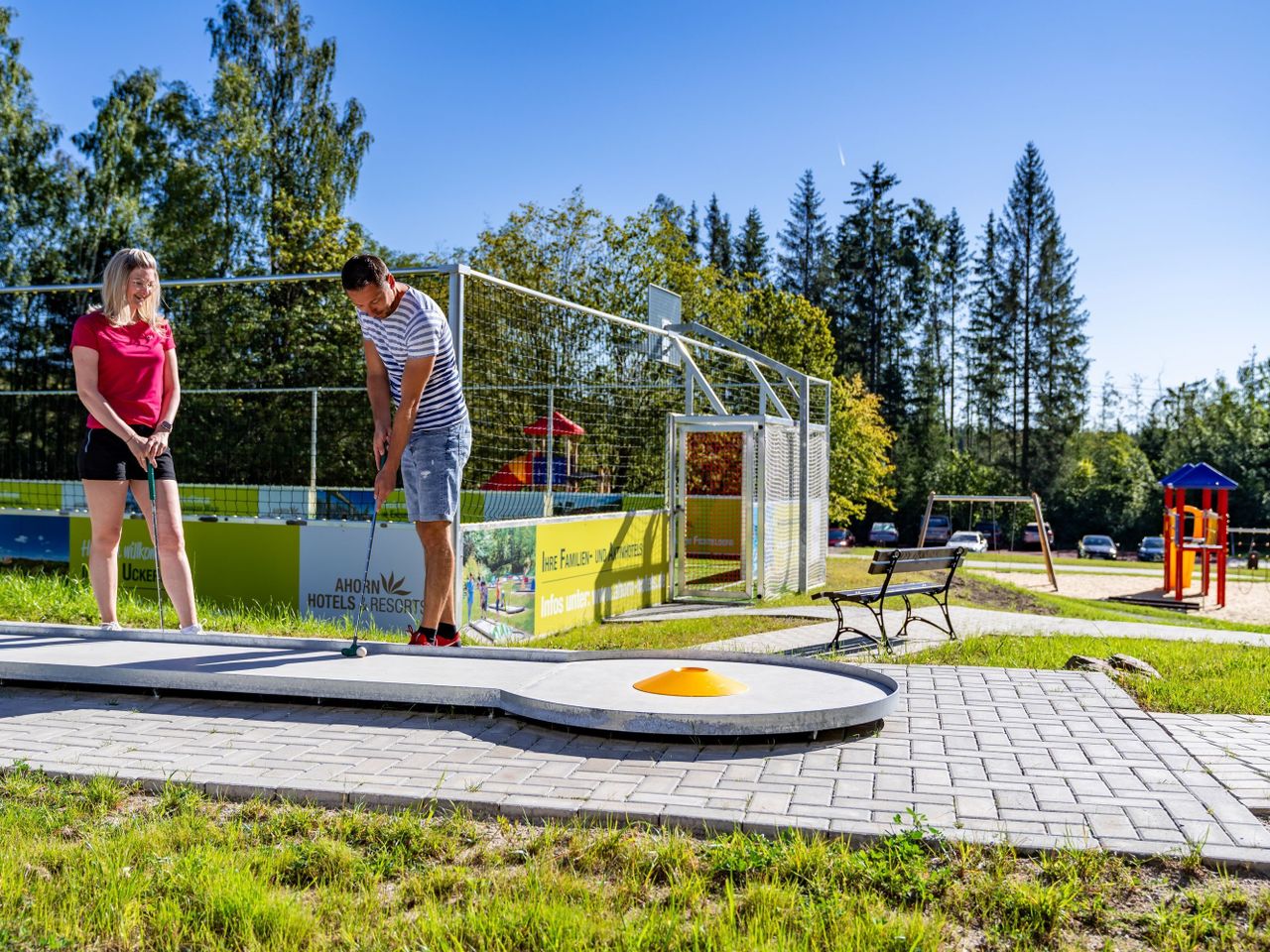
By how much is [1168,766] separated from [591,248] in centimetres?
2862

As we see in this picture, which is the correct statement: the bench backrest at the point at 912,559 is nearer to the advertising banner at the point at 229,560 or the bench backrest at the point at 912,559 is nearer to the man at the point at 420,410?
the man at the point at 420,410

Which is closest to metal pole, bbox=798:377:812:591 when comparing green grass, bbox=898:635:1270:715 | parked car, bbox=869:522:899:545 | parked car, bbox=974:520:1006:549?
green grass, bbox=898:635:1270:715

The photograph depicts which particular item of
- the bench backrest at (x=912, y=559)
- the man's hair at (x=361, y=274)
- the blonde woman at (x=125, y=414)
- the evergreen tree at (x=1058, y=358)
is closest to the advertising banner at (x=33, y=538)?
the blonde woman at (x=125, y=414)

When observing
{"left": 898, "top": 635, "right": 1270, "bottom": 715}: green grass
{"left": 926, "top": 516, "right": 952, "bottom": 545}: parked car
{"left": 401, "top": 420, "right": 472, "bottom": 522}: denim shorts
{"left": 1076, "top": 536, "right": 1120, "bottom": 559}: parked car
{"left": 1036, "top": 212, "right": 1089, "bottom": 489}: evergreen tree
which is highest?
{"left": 1036, "top": 212, "right": 1089, "bottom": 489}: evergreen tree

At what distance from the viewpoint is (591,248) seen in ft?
103

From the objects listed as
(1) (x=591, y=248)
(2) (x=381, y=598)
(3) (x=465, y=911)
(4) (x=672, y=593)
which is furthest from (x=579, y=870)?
(1) (x=591, y=248)

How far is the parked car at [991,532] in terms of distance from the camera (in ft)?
177

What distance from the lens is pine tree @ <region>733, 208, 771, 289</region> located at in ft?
202

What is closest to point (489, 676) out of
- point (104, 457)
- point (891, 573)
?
point (104, 457)

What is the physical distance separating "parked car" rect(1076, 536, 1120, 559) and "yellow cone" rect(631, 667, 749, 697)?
4630cm

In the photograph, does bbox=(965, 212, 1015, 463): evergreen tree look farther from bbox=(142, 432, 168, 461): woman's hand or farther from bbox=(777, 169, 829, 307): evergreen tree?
bbox=(142, 432, 168, 461): woman's hand

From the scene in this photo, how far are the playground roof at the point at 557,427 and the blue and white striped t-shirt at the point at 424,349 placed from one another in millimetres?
6229

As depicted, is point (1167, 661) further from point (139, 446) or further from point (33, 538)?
point (33, 538)

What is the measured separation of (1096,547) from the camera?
158 ft
